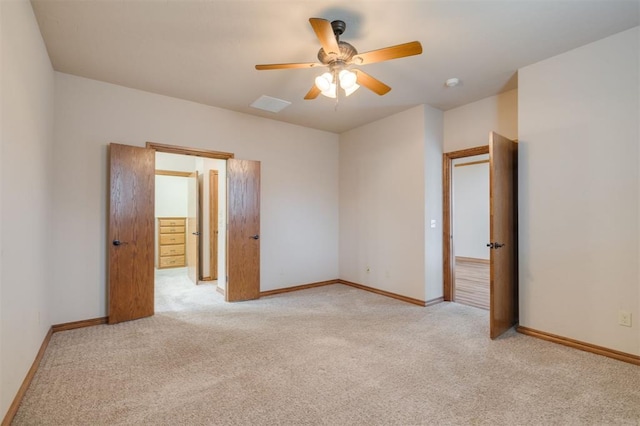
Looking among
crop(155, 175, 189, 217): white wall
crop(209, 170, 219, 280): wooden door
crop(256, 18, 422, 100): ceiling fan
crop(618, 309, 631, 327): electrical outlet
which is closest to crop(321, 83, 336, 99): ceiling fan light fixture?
crop(256, 18, 422, 100): ceiling fan

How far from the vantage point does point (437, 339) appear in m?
2.95

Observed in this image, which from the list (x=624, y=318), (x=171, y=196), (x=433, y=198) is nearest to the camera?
(x=624, y=318)

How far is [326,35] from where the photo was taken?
2018mm

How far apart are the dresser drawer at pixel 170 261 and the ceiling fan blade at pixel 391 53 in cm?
637

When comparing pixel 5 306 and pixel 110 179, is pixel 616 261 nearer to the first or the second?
pixel 5 306

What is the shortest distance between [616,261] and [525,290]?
2.53 ft

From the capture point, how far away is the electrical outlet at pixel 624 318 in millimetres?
2494

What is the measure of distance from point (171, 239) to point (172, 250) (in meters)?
0.25

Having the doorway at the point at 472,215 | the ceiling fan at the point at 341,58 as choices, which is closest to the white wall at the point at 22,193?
the ceiling fan at the point at 341,58

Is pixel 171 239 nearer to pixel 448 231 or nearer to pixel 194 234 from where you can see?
pixel 194 234

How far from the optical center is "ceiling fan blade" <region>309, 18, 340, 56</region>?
1855 mm

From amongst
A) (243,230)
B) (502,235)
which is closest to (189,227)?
(243,230)

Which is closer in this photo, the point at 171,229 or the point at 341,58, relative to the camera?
the point at 341,58

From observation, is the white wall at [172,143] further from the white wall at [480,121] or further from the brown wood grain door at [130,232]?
the white wall at [480,121]
